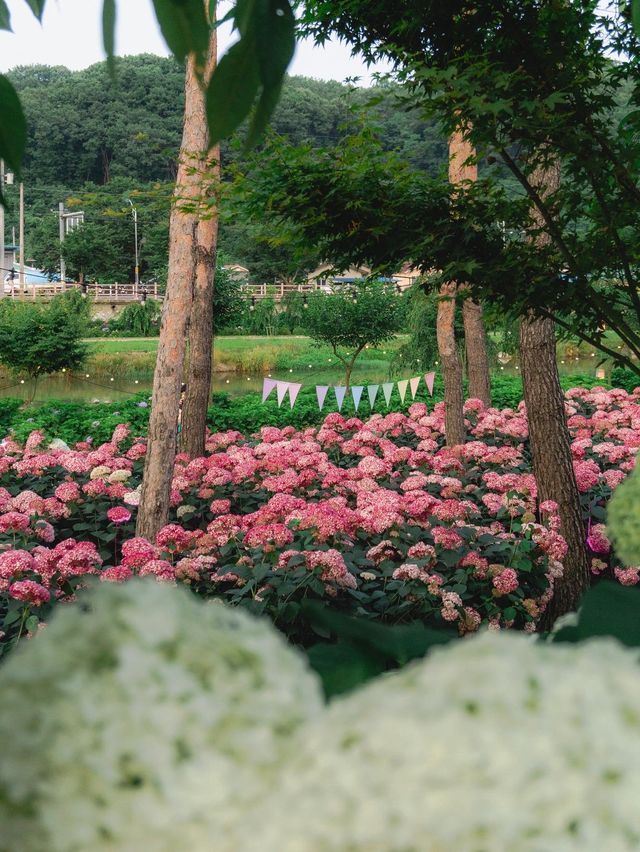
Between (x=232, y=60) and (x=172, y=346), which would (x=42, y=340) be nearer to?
(x=172, y=346)

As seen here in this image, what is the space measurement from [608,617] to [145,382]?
24861 millimetres

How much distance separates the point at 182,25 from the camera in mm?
689

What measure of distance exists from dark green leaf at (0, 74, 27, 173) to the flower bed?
301 centimetres

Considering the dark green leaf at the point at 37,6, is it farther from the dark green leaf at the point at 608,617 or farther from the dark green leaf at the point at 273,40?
the dark green leaf at the point at 608,617

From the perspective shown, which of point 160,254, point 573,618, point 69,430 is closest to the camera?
point 573,618

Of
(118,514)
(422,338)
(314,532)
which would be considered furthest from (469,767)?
(422,338)

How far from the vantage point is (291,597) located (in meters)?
3.82

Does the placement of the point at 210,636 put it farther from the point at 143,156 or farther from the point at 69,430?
the point at 143,156

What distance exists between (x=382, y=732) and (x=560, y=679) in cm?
8

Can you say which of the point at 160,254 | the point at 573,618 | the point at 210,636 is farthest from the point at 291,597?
the point at 160,254

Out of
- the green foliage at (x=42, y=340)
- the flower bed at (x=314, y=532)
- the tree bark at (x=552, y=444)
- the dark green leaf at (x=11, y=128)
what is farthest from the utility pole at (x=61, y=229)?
the dark green leaf at (x=11, y=128)

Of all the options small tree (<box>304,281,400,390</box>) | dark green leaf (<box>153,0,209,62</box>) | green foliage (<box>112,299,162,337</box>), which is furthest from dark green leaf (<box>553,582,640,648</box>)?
green foliage (<box>112,299,162,337</box>)

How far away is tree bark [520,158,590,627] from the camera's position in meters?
5.27

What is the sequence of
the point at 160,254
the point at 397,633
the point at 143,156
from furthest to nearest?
the point at 143,156 < the point at 160,254 < the point at 397,633
